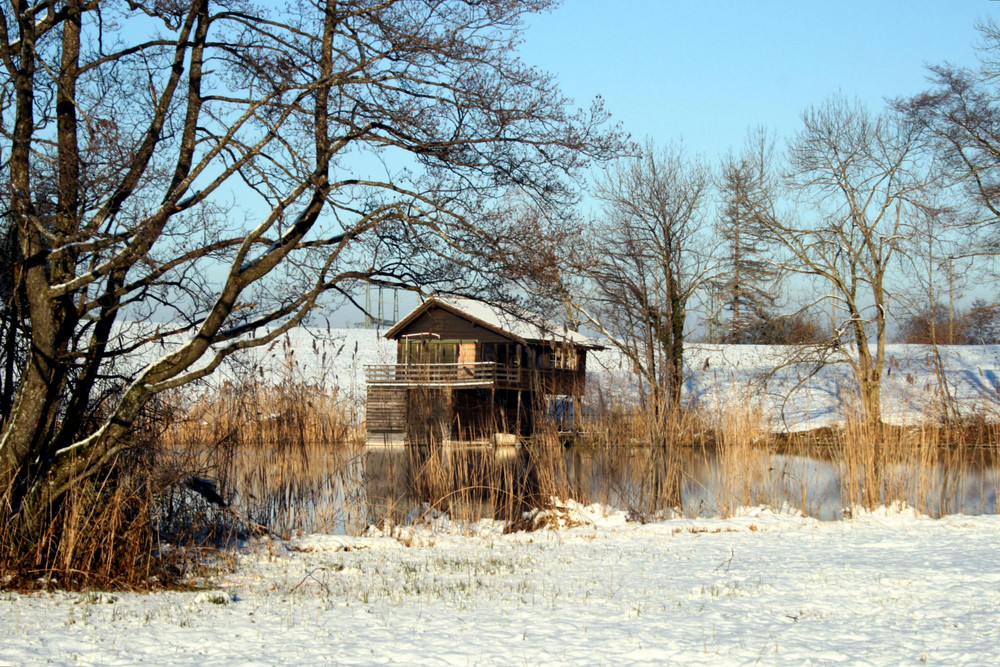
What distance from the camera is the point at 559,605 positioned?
20.9 feet

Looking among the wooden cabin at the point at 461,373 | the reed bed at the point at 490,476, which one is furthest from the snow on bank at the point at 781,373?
the reed bed at the point at 490,476

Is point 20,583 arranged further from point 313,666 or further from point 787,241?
point 787,241

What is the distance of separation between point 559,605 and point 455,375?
85.0ft

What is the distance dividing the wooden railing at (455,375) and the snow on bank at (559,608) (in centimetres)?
2111

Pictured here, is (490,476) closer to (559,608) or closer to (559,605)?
(559,605)

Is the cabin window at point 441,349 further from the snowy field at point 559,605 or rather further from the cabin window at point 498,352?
the snowy field at point 559,605

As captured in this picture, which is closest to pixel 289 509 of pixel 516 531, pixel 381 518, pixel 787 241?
pixel 381 518

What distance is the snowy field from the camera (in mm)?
4961

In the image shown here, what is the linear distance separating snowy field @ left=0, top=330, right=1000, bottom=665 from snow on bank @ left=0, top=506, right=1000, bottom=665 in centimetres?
2

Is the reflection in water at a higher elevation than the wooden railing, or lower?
lower

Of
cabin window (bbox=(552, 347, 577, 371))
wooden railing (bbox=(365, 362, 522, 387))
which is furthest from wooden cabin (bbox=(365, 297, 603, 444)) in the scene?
cabin window (bbox=(552, 347, 577, 371))

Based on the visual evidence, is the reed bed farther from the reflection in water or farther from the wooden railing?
the wooden railing

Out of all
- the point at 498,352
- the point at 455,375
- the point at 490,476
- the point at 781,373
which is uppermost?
the point at 498,352

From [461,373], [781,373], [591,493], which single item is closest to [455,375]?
[461,373]
